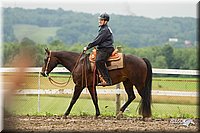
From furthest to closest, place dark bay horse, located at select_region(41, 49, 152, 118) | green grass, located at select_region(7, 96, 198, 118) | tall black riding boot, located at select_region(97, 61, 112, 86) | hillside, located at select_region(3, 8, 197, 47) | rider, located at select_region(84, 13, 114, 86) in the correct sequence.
→ green grass, located at select_region(7, 96, 198, 118) < dark bay horse, located at select_region(41, 49, 152, 118) < tall black riding boot, located at select_region(97, 61, 112, 86) < rider, located at select_region(84, 13, 114, 86) < hillside, located at select_region(3, 8, 197, 47)

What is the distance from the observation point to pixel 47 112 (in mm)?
7176

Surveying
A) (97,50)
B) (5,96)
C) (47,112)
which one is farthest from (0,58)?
(47,112)

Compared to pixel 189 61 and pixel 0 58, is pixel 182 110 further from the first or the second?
pixel 0 58

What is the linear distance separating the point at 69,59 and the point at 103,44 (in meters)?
0.84

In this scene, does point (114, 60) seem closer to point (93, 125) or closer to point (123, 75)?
point (123, 75)

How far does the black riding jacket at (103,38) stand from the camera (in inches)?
241

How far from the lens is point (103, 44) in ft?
20.3

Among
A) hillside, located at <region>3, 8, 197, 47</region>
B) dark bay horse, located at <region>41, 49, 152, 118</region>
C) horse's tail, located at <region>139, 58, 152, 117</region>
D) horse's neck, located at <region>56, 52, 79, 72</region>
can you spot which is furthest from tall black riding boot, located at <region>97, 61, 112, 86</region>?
hillside, located at <region>3, 8, 197, 47</region>

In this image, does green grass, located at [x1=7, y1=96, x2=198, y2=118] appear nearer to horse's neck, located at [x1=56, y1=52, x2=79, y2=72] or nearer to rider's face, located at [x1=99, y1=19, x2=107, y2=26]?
horse's neck, located at [x1=56, y1=52, x2=79, y2=72]

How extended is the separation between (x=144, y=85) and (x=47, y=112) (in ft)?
6.74

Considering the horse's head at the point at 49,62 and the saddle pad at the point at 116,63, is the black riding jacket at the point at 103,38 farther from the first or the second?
the horse's head at the point at 49,62

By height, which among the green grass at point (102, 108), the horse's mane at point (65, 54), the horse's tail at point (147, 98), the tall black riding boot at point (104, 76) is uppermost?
the horse's mane at point (65, 54)

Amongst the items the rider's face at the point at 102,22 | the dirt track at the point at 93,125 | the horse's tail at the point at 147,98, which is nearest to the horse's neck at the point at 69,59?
the rider's face at the point at 102,22

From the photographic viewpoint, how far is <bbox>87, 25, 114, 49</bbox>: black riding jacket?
20.1ft
